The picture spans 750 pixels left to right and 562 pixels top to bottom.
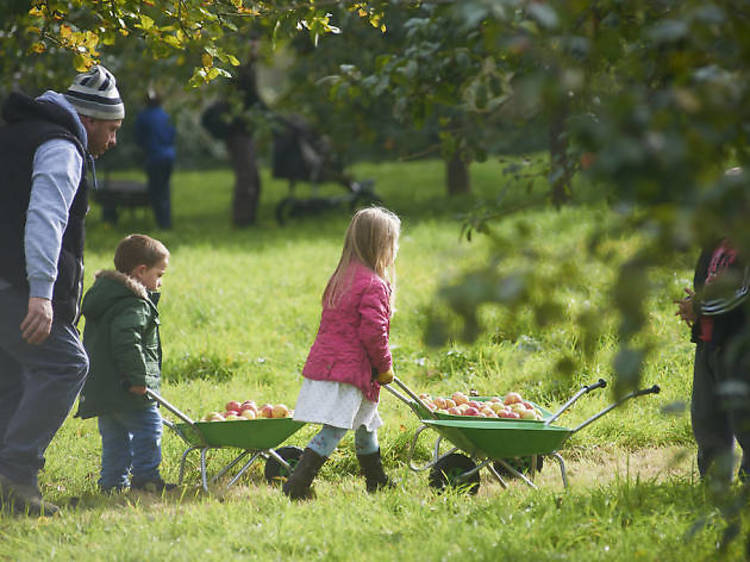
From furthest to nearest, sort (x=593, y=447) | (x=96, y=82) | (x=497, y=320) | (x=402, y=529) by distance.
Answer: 1. (x=497, y=320)
2. (x=593, y=447)
3. (x=96, y=82)
4. (x=402, y=529)

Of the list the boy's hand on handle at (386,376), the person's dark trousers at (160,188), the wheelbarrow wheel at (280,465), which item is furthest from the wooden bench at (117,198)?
the boy's hand on handle at (386,376)

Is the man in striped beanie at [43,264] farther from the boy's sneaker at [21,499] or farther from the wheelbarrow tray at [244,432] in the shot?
the wheelbarrow tray at [244,432]

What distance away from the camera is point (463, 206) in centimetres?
1585

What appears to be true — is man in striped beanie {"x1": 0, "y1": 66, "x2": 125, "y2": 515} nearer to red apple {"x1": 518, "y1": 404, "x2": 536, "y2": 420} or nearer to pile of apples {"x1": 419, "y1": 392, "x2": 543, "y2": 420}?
pile of apples {"x1": 419, "y1": 392, "x2": 543, "y2": 420}

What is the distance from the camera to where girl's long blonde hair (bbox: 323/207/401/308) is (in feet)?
14.7

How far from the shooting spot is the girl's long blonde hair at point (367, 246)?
448 cm

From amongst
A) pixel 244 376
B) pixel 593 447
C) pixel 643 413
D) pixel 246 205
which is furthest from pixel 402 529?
pixel 246 205

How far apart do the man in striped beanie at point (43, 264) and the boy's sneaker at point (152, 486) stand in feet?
1.61

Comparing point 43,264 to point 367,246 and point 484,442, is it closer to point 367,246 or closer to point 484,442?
point 367,246

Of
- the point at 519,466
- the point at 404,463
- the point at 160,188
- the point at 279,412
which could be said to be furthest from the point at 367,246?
the point at 160,188

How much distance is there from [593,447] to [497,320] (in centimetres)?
202

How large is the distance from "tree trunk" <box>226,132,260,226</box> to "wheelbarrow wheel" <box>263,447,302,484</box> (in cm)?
1049

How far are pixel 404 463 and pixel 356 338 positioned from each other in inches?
40.7

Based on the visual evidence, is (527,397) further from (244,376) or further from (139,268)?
(139,268)
